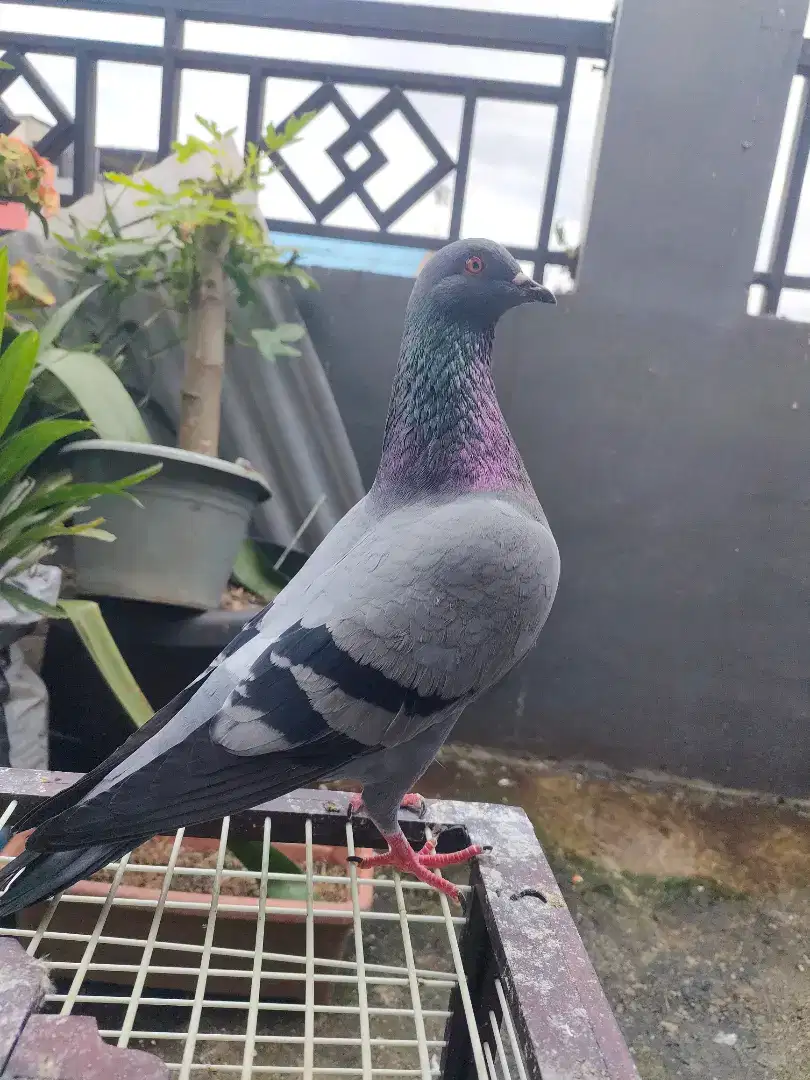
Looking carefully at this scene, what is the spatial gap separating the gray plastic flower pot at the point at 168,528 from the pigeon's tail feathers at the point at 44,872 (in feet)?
2.57

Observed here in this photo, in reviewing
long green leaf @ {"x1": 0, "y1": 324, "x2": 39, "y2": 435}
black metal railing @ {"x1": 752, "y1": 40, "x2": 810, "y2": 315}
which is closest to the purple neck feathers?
long green leaf @ {"x1": 0, "y1": 324, "x2": 39, "y2": 435}

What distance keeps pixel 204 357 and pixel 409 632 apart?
103 centimetres

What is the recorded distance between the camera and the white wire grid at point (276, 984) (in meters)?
0.61

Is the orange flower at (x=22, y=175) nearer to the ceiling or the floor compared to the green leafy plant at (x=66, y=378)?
nearer to the ceiling

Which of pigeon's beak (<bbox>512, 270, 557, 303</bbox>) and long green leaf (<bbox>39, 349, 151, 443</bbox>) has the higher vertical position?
pigeon's beak (<bbox>512, 270, 557, 303</bbox>)

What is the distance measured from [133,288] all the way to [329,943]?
4.32ft

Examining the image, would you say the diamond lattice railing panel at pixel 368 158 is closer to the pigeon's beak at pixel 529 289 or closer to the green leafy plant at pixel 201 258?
the green leafy plant at pixel 201 258

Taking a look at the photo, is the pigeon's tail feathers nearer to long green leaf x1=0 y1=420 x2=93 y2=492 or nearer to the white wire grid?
the white wire grid

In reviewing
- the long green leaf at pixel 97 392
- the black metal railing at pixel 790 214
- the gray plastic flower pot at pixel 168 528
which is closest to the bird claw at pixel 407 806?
the gray plastic flower pot at pixel 168 528

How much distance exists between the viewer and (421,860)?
→ 31.8 inches

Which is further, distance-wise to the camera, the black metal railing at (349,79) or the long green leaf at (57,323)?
the black metal railing at (349,79)

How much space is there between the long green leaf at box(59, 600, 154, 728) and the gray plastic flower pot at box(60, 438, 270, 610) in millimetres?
158

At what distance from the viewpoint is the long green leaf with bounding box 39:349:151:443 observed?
132 centimetres

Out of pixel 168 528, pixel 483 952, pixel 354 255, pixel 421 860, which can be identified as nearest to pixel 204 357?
pixel 168 528
